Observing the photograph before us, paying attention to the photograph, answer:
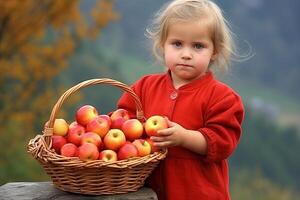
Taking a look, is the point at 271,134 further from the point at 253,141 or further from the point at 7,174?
the point at 7,174

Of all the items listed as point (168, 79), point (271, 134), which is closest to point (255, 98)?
point (271, 134)

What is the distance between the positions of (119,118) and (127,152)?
27 centimetres

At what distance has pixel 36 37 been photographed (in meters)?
8.00

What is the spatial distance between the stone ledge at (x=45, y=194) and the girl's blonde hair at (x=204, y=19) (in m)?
0.71

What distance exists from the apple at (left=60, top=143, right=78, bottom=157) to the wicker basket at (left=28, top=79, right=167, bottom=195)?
43mm

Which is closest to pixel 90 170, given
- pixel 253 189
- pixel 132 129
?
pixel 132 129

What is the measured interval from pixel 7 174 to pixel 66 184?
741 cm

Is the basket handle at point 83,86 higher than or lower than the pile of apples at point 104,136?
higher

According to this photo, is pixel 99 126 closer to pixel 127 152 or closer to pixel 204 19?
pixel 127 152

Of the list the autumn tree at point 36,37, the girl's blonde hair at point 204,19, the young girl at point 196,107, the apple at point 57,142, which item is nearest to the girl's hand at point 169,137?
the young girl at point 196,107

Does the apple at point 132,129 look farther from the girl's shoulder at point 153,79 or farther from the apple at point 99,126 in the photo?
the girl's shoulder at point 153,79

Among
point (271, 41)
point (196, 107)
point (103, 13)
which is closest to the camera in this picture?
point (196, 107)

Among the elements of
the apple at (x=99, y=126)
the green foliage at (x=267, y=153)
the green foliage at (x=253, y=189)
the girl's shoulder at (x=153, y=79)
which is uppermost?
the girl's shoulder at (x=153, y=79)

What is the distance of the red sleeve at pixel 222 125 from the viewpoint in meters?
2.87
